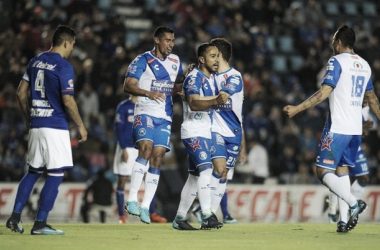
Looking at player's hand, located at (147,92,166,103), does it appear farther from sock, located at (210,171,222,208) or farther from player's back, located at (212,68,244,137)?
sock, located at (210,171,222,208)

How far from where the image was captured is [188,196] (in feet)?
42.5

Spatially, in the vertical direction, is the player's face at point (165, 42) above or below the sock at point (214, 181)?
above

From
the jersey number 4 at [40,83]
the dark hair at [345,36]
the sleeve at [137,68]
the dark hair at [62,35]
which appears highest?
the dark hair at [345,36]

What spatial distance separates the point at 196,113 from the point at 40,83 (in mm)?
2529

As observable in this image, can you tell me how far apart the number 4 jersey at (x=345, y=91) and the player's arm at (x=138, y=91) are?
7.64ft

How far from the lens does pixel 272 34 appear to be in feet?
90.5

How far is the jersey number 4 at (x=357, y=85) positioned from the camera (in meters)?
12.0

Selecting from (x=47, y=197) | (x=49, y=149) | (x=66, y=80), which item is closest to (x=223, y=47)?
(x=66, y=80)

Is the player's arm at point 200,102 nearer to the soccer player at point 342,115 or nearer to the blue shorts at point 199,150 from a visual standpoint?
the blue shorts at point 199,150

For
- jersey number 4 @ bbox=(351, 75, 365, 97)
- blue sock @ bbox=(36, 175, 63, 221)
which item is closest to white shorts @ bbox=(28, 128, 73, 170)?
blue sock @ bbox=(36, 175, 63, 221)

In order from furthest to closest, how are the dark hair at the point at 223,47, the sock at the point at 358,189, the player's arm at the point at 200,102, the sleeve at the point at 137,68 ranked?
the sock at the point at 358,189 < the dark hair at the point at 223,47 < the sleeve at the point at 137,68 < the player's arm at the point at 200,102

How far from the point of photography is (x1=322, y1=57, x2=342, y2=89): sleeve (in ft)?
38.7

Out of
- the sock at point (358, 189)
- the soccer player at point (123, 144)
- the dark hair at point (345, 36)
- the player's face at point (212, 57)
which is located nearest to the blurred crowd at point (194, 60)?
the soccer player at point (123, 144)

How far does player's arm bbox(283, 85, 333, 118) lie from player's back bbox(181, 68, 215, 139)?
186cm
